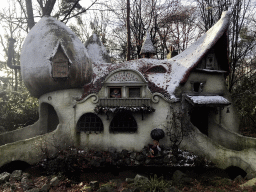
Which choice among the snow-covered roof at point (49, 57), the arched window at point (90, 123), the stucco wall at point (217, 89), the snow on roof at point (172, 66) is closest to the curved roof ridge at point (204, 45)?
the snow on roof at point (172, 66)

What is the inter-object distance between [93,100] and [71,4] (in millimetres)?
8921

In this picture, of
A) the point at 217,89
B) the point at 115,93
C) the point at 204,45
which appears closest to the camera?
the point at 115,93

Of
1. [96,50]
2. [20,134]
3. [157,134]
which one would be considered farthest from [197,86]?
[20,134]

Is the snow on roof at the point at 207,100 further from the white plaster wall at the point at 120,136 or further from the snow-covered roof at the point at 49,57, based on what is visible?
the snow-covered roof at the point at 49,57

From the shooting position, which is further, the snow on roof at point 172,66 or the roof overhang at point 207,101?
the snow on roof at point 172,66

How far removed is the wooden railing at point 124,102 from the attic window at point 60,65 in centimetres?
235

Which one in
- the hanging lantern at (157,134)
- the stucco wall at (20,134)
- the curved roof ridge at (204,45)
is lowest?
the stucco wall at (20,134)

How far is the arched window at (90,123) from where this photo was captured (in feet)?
33.9

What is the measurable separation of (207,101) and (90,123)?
6.25 metres

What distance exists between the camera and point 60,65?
975cm

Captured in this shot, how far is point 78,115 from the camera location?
10.3 meters

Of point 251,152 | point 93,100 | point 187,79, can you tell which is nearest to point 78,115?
point 93,100

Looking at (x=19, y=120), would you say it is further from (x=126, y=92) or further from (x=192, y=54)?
(x=192, y=54)

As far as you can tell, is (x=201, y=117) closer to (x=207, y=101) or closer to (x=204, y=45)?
(x=207, y=101)
